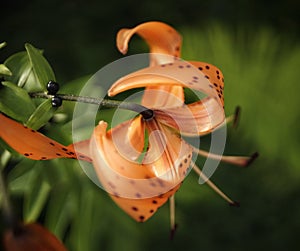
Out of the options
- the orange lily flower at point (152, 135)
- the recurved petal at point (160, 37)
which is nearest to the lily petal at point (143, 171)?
the orange lily flower at point (152, 135)

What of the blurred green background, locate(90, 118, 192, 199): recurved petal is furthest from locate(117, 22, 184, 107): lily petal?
the blurred green background

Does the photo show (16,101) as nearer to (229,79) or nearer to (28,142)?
(28,142)

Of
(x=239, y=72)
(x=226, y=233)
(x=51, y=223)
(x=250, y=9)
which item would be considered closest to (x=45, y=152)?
(x=51, y=223)

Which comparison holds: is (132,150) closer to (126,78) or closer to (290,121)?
(126,78)

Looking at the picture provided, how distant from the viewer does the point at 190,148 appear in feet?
2.82

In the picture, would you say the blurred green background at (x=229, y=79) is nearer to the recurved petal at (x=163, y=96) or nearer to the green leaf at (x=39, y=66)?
the recurved petal at (x=163, y=96)

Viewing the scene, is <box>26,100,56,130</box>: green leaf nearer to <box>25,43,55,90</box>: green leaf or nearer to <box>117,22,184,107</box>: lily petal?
<box>25,43,55,90</box>: green leaf

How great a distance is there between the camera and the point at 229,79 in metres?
1.73

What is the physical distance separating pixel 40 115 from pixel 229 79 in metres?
0.98

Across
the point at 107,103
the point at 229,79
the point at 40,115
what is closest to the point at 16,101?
the point at 40,115

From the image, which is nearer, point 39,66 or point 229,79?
point 39,66

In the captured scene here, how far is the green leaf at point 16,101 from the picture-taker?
82 cm

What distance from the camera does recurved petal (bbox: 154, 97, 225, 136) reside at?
2.76 feet

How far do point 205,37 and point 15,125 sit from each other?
1132mm
